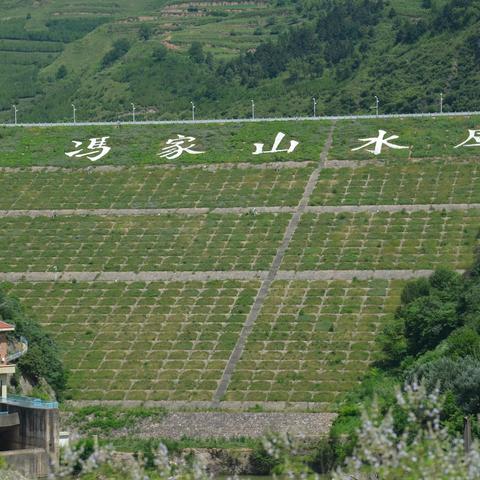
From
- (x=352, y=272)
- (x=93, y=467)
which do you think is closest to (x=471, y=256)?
(x=352, y=272)

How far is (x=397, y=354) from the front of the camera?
268 ft

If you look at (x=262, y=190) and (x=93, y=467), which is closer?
(x=93, y=467)

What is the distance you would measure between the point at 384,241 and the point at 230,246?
26.1ft

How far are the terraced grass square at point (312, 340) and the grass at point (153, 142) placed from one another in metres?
23.0

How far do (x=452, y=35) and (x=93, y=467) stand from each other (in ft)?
429

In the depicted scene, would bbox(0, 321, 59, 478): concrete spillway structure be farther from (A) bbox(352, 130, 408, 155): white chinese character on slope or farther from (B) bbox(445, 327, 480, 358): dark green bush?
(A) bbox(352, 130, 408, 155): white chinese character on slope

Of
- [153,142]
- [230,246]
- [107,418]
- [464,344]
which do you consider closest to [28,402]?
[107,418]

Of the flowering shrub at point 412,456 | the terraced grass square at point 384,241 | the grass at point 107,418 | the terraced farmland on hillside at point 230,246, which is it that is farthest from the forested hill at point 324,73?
the flowering shrub at point 412,456

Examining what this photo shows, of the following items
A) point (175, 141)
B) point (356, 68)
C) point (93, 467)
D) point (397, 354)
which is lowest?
point (356, 68)

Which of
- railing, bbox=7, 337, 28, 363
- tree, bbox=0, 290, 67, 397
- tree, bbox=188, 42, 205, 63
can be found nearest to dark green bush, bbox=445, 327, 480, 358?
railing, bbox=7, 337, 28, 363

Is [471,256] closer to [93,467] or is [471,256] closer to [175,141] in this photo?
[175,141]

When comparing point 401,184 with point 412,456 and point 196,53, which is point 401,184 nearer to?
point 412,456

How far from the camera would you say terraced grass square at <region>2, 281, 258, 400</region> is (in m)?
84.8

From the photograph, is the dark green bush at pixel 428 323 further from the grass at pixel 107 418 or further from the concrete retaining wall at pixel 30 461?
the concrete retaining wall at pixel 30 461
